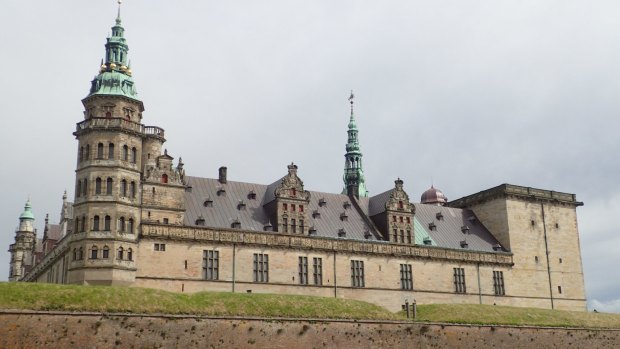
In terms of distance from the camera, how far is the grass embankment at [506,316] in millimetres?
60031

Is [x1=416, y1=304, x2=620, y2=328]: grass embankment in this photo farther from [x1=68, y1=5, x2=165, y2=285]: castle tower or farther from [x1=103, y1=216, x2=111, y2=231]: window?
[x1=103, y1=216, x2=111, y2=231]: window

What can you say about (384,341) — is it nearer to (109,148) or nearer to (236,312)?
(236,312)

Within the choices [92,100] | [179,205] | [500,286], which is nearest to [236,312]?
[179,205]

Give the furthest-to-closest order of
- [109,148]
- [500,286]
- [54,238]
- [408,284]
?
1. [54,238]
2. [500,286]
3. [408,284]
4. [109,148]

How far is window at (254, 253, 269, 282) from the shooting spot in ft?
209

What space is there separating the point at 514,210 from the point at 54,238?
5855 centimetres

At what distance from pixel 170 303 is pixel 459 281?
36659 mm

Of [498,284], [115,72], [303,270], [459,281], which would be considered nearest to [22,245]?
[115,72]

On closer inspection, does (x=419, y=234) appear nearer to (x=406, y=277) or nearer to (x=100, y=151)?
(x=406, y=277)

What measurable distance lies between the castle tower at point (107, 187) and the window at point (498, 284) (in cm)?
3941

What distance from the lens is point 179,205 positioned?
2463 inches

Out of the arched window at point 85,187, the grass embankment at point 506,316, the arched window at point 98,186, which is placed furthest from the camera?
the grass embankment at point 506,316

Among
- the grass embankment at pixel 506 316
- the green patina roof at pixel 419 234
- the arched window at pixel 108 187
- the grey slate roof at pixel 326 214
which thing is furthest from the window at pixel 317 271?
the arched window at pixel 108 187

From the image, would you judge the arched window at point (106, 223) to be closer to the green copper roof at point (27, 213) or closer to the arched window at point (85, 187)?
the arched window at point (85, 187)
